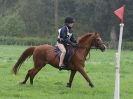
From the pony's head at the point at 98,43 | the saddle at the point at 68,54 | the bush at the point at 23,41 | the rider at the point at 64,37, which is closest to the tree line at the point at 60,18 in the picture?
the bush at the point at 23,41

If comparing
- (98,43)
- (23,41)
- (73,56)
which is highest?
(98,43)

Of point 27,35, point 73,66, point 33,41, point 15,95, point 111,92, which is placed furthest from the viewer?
point 27,35

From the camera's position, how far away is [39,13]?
97.2m

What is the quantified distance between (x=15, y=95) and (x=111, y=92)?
354cm

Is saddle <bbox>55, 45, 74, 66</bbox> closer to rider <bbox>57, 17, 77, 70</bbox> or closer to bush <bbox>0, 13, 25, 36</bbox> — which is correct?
rider <bbox>57, 17, 77, 70</bbox>

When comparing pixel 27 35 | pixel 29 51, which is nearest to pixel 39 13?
pixel 27 35

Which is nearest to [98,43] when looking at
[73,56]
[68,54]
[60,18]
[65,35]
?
[73,56]

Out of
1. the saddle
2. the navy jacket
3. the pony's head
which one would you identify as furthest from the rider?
the pony's head

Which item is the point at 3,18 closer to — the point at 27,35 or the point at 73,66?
the point at 27,35

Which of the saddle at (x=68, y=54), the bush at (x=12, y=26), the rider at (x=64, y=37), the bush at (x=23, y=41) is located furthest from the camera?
the bush at (x=12, y=26)

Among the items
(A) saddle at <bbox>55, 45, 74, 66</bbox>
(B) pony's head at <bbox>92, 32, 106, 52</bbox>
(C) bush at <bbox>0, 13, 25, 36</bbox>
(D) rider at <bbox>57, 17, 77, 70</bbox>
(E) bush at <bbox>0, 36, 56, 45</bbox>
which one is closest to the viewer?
(D) rider at <bbox>57, 17, 77, 70</bbox>

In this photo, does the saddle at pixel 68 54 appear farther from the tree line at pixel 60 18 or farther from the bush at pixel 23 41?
the tree line at pixel 60 18

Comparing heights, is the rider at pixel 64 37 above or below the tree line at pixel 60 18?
above

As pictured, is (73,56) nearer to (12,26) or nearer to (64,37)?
(64,37)
